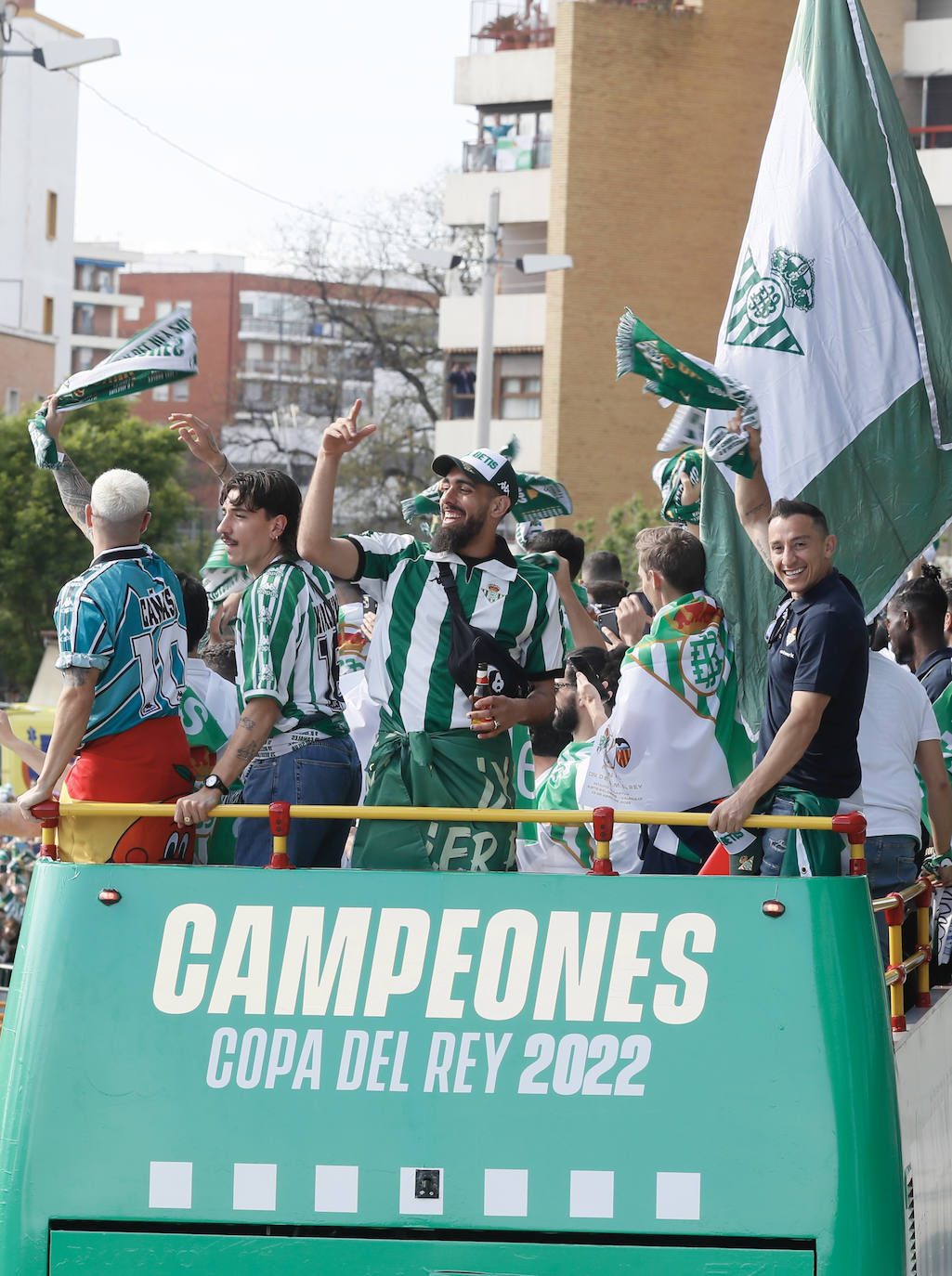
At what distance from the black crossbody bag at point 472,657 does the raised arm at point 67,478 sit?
1.34 metres

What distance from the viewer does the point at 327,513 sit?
17.9ft

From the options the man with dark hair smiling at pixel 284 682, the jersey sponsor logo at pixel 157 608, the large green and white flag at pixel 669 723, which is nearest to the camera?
the jersey sponsor logo at pixel 157 608

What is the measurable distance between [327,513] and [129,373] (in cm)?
102

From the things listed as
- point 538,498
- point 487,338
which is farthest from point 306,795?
point 487,338

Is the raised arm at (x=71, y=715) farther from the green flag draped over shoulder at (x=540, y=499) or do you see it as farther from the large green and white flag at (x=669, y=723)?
the green flag draped over shoulder at (x=540, y=499)

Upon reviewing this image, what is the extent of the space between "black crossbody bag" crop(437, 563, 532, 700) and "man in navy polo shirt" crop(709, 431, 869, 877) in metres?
0.78

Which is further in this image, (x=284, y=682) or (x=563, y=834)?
(x=563, y=834)

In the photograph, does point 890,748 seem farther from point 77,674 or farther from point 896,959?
point 77,674

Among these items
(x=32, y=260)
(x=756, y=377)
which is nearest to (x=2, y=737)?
(x=756, y=377)

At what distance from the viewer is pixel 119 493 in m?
5.28

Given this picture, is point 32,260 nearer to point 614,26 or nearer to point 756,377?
point 614,26

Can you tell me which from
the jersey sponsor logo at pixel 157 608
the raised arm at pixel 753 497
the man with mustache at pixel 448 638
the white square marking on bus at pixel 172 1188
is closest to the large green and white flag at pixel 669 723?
the man with mustache at pixel 448 638

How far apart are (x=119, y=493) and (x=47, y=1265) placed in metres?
2.13

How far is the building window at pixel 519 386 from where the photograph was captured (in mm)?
41938
